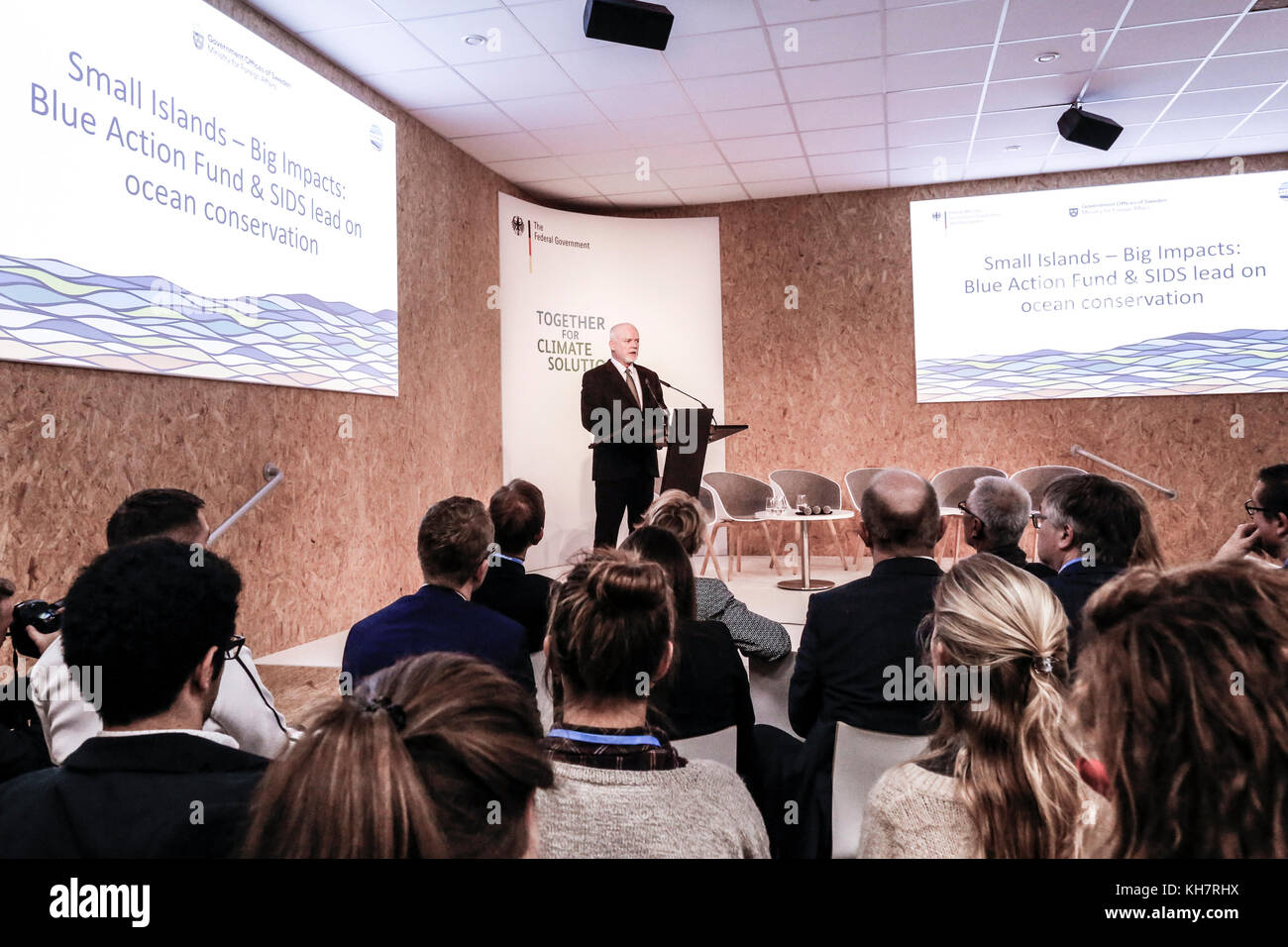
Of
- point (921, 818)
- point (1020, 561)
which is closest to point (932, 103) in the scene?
point (1020, 561)

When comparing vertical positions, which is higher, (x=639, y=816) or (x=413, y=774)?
(x=413, y=774)

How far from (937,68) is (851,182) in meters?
2.07

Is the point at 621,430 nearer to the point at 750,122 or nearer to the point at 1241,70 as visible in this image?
the point at 750,122

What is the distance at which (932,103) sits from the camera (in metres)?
5.37

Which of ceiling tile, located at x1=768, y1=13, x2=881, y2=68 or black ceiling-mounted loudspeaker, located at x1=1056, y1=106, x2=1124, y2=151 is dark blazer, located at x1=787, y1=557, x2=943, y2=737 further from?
black ceiling-mounted loudspeaker, located at x1=1056, y1=106, x2=1124, y2=151

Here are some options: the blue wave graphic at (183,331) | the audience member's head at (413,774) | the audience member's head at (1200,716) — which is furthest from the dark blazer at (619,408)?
the audience member's head at (1200,716)

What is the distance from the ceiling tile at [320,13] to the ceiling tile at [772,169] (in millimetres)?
3133

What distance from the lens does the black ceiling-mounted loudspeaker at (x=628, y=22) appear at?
12.4 feet

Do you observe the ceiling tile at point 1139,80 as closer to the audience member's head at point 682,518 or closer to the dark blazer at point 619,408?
the dark blazer at point 619,408

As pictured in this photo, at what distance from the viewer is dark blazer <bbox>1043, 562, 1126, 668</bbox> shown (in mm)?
1928

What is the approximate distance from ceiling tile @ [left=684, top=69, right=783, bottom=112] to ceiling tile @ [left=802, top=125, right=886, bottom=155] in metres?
0.71

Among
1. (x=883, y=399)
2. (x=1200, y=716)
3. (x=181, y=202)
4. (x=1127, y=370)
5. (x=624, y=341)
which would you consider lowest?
(x=1200, y=716)
